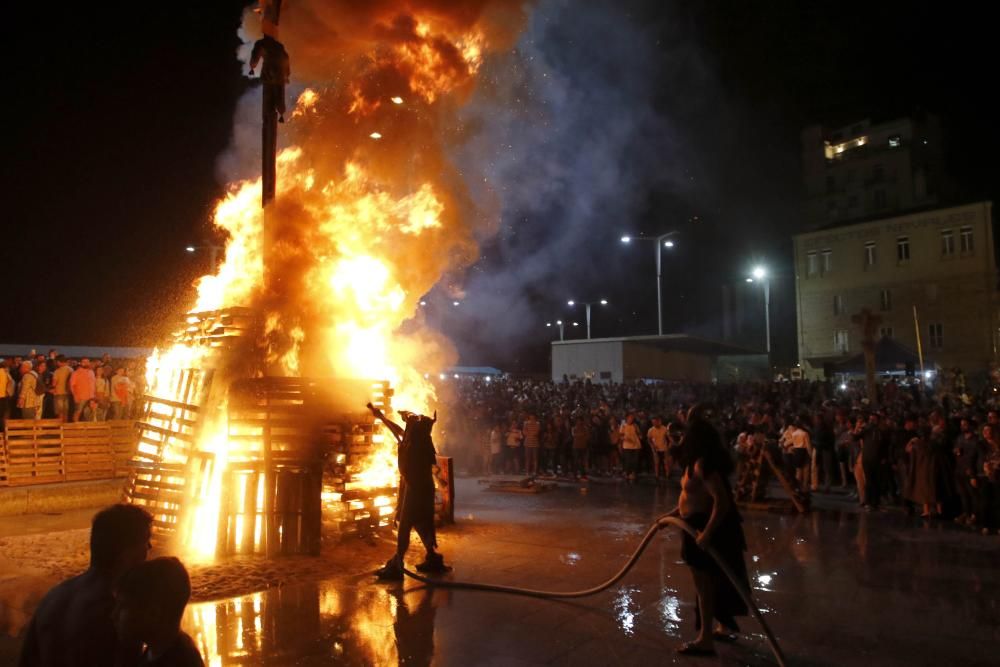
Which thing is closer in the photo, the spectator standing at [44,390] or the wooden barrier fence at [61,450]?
the wooden barrier fence at [61,450]

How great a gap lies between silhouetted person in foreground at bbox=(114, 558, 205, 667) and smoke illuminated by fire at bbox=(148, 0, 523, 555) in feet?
23.3

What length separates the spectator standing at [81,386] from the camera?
535 inches

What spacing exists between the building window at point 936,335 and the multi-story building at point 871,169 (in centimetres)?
930

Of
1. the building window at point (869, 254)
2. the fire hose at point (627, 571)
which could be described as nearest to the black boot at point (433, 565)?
the fire hose at point (627, 571)

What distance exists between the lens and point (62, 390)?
44.3ft

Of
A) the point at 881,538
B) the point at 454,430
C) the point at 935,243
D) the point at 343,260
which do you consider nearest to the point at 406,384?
the point at 343,260

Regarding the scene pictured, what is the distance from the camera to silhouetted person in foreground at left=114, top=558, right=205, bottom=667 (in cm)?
232

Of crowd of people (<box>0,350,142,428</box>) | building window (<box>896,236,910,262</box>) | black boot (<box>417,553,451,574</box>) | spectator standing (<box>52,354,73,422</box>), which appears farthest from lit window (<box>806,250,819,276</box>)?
black boot (<box>417,553,451,574</box>)

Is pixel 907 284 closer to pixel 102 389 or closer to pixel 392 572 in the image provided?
pixel 102 389

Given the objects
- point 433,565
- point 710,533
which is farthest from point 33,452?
point 710,533

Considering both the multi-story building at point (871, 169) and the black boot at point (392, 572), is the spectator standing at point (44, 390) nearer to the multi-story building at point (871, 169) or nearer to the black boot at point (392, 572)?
the black boot at point (392, 572)

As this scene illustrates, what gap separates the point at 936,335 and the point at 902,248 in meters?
5.54

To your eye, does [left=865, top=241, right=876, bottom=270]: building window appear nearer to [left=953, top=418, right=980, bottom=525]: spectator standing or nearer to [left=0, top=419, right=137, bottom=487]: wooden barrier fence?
[left=953, top=418, right=980, bottom=525]: spectator standing

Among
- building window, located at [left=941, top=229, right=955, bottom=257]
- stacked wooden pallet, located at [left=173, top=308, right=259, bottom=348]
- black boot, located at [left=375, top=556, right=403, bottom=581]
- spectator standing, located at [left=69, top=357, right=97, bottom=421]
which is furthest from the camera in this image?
building window, located at [left=941, top=229, right=955, bottom=257]
